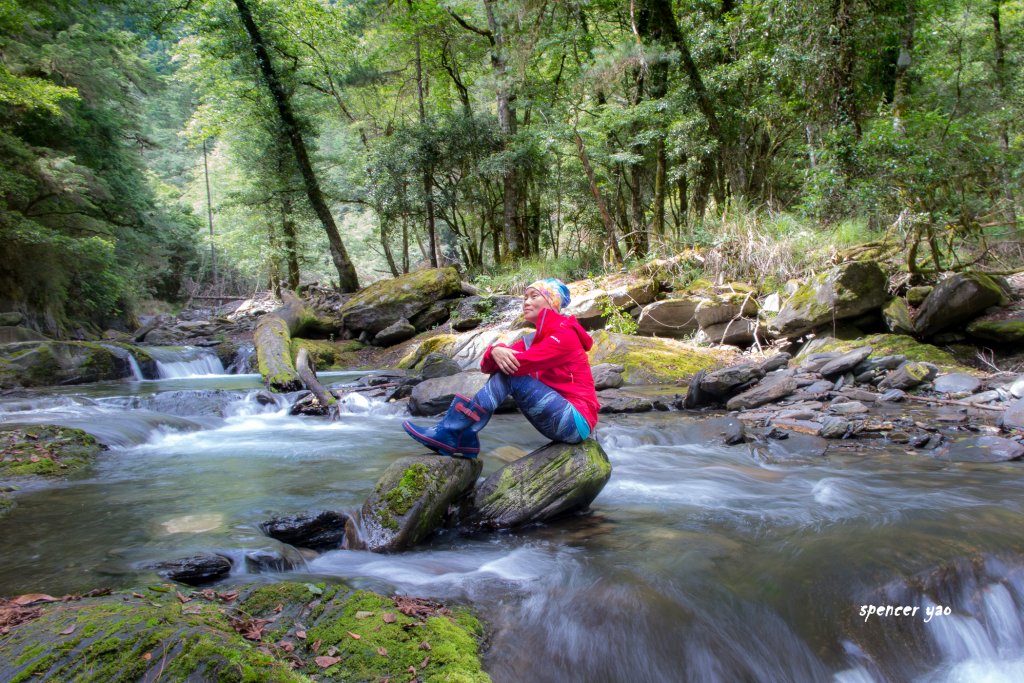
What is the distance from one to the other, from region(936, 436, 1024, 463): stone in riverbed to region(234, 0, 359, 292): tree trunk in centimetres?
1787

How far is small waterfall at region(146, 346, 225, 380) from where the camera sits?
1357 cm

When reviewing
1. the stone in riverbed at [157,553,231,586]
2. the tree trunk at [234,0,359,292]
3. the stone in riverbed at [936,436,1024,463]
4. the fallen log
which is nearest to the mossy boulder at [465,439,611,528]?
the stone in riverbed at [157,553,231,586]

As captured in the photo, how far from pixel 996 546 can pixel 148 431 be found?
28.2ft

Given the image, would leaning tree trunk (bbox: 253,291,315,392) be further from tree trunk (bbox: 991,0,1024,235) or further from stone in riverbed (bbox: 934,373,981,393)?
tree trunk (bbox: 991,0,1024,235)

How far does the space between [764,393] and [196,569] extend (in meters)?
7.36

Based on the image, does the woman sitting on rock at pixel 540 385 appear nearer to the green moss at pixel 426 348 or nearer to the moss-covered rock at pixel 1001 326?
the moss-covered rock at pixel 1001 326

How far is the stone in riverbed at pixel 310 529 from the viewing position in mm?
3928

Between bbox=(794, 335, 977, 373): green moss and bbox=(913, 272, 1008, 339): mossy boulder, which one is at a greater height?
bbox=(913, 272, 1008, 339): mossy boulder

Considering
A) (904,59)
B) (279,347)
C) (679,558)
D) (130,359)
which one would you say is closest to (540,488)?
(679,558)

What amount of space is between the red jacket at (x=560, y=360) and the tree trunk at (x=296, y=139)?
16892 mm

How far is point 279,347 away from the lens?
1191cm

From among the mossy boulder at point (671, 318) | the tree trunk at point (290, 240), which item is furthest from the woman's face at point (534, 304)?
the tree trunk at point (290, 240)

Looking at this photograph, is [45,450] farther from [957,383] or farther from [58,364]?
[957,383]

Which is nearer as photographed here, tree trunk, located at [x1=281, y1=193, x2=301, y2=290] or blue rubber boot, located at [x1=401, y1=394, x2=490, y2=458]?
blue rubber boot, located at [x1=401, y1=394, x2=490, y2=458]
